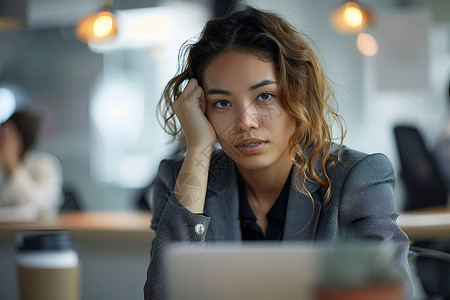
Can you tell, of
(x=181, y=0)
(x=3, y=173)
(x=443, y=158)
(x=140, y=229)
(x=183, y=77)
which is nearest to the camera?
(x=183, y=77)

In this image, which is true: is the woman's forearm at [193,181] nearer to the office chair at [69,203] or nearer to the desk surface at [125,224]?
the desk surface at [125,224]

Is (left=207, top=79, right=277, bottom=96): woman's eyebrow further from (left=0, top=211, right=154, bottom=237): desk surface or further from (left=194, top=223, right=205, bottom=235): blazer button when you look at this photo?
(left=0, top=211, right=154, bottom=237): desk surface

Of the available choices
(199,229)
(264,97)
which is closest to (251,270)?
(199,229)

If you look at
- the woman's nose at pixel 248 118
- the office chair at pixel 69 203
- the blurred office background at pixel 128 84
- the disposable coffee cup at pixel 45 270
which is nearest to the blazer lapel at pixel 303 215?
the woman's nose at pixel 248 118

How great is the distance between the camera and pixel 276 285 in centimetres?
74

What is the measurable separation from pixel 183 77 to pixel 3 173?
266 cm

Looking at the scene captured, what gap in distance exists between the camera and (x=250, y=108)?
4.99ft

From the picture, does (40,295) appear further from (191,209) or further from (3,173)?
(3,173)

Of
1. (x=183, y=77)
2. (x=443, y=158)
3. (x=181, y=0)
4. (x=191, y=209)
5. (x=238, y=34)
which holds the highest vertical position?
(x=181, y=0)

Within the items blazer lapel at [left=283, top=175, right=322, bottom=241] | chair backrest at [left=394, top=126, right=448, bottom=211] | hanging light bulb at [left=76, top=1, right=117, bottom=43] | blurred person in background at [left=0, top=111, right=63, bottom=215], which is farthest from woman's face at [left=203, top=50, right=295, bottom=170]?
blurred person in background at [left=0, top=111, right=63, bottom=215]

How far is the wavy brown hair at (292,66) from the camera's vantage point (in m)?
1.57

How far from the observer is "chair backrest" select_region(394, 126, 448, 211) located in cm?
371

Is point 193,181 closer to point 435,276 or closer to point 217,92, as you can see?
point 217,92

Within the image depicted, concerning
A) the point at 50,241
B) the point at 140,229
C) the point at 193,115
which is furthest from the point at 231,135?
the point at 140,229
